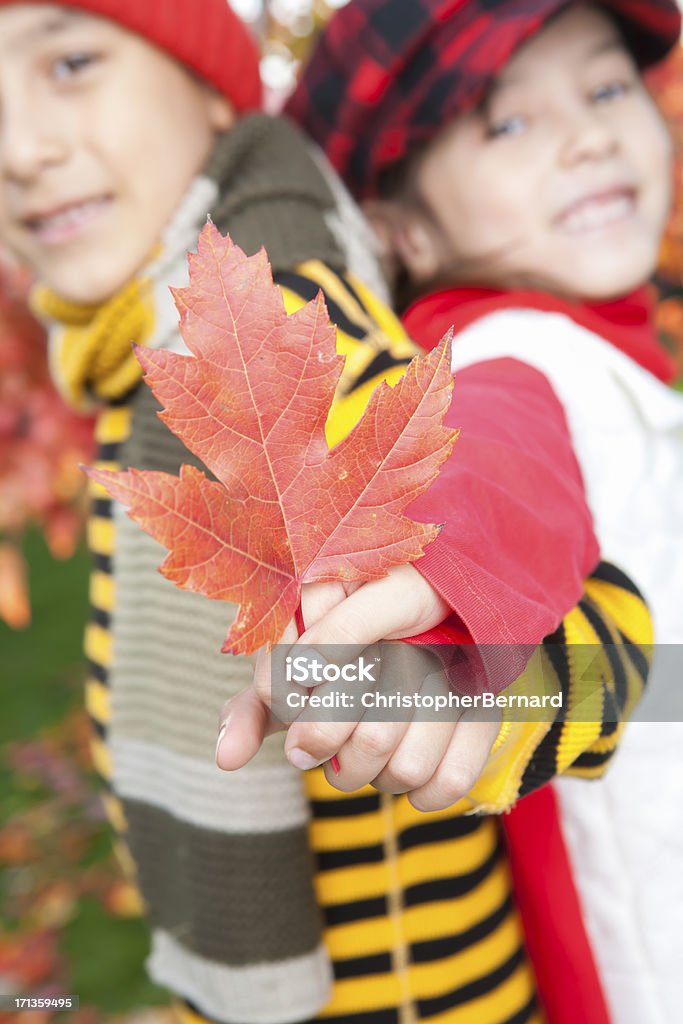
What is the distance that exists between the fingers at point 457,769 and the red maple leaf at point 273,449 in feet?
0.36

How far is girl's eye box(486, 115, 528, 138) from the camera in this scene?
1.16 metres

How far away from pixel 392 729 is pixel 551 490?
11.0 inches

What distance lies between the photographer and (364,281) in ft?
3.73

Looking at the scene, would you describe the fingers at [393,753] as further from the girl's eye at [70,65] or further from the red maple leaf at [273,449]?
the girl's eye at [70,65]

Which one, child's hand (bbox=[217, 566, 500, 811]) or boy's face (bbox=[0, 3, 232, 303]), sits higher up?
boy's face (bbox=[0, 3, 232, 303])

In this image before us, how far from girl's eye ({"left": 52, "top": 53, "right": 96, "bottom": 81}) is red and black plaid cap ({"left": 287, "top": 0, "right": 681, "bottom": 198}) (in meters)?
0.36

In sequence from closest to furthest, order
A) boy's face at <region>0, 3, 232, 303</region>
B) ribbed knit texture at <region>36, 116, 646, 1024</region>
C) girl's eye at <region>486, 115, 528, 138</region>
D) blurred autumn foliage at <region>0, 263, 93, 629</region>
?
1. ribbed knit texture at <region>36, 116, 646, 1024</region>
2. boy's face at <region>0, 3, 232, 303</region>
3. girl's eye at <region>486, 115, 528, 138</region>
4. blurred autumn foliage at <region>0, 263, 93, 629</region>

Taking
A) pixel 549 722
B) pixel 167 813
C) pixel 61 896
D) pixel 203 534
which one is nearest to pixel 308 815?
pixel 167 813

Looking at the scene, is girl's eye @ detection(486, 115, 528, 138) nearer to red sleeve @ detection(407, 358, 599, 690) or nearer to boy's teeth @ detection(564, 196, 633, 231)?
boy's teeth @ detection(564, 196, 633, 231)

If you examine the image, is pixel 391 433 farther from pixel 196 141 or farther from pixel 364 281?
pixel 196 141

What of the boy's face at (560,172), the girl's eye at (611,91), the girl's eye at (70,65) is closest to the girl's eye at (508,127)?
the boy's face at (560,172)

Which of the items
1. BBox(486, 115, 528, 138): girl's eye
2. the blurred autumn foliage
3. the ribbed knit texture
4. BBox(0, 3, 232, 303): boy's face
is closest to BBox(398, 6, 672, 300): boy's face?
BBox(486, 115, 528, 138): girl's eye

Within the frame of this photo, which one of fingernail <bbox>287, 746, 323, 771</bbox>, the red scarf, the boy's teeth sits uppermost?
fingernail <bbox>287, 746, 323, 771</bbox>

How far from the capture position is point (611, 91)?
3.95 ft
